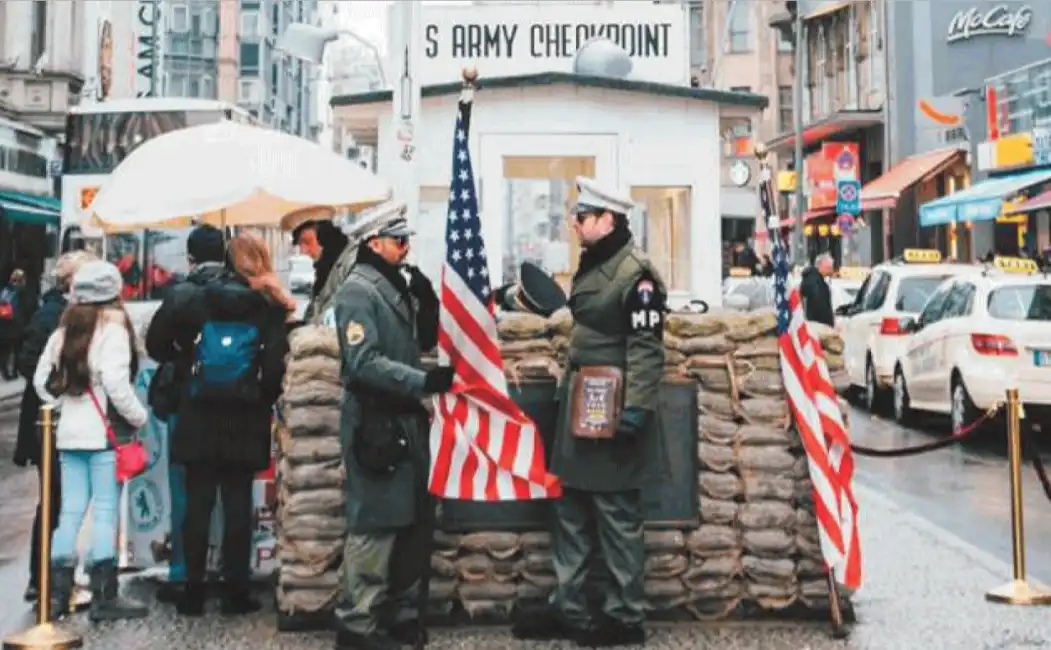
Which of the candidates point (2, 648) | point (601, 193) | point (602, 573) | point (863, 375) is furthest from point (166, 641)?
point (863, 375)

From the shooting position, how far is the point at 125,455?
7688 mm

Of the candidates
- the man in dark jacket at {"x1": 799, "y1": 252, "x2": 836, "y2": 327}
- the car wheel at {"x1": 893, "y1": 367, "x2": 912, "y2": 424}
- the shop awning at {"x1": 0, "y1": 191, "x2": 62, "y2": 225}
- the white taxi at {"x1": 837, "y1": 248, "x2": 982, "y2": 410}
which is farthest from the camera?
the shop awning at {"x1": 0, "y1": 191, "x2": 62, "y2": 225}

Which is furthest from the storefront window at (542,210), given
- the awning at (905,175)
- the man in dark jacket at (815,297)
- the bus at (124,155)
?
the awning at (905,175)

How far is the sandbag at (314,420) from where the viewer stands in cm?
723

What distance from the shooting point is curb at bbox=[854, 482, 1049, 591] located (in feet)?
28.4

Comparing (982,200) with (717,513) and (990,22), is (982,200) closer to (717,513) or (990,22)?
(990,22)

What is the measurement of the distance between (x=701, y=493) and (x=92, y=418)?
304cm

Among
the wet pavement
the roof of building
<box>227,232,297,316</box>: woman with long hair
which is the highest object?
the roof of building

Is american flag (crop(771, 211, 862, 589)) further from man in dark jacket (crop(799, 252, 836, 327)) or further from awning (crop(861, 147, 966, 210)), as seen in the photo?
awning (crop(861, 147, 966, 210))

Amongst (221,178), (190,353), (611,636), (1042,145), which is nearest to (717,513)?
(611,636)

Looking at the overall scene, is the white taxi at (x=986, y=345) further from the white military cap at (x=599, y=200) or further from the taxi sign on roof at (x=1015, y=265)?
the white military cap at (x=599, y=200)

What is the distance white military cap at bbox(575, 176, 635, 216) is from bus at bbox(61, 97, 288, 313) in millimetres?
15182

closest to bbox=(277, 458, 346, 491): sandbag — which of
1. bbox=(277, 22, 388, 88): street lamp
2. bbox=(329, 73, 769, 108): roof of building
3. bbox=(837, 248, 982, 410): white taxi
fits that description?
bbox=(329, 73, 769, 108): roof of building

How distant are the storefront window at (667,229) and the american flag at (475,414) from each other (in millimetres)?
5270
